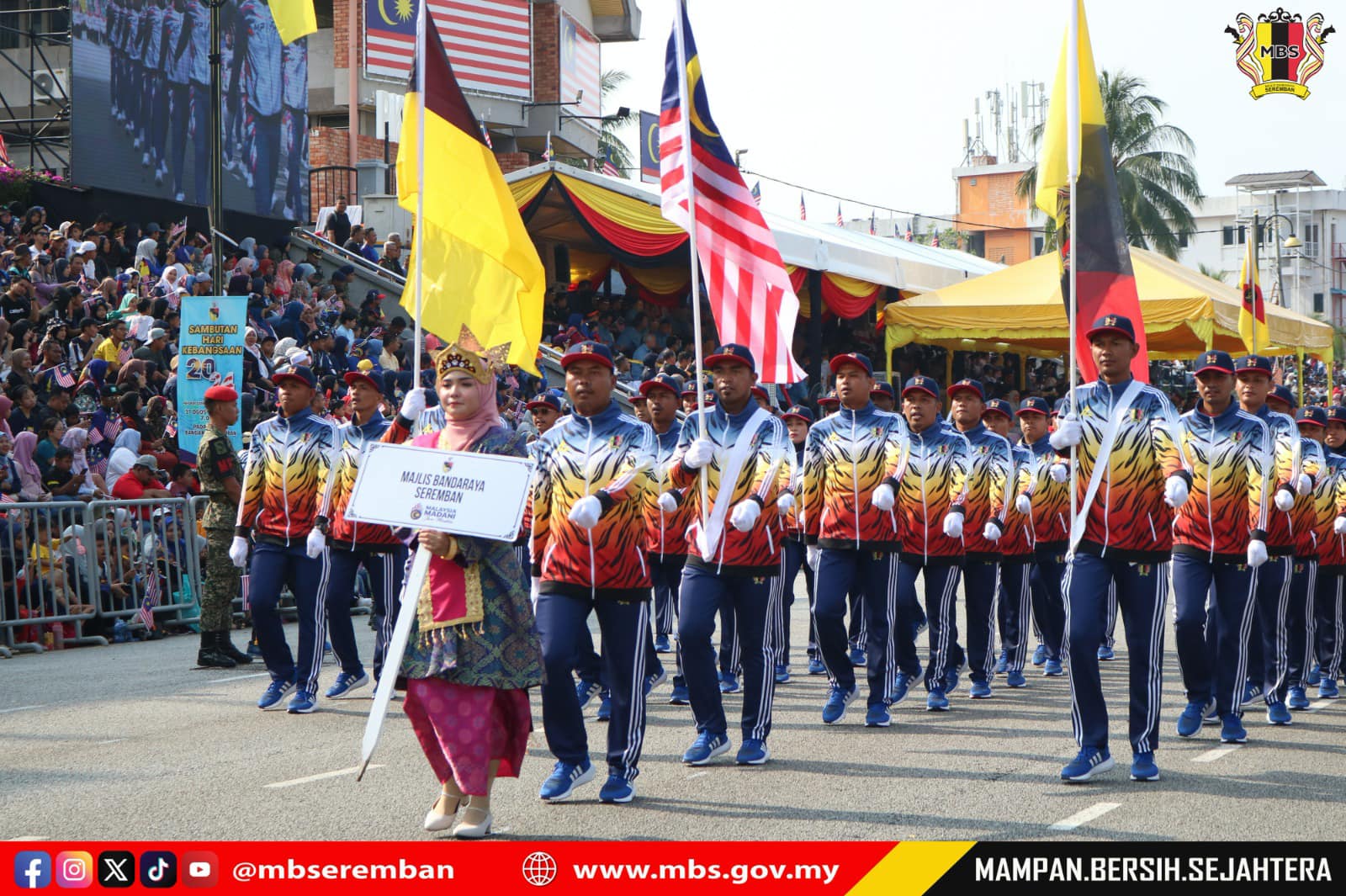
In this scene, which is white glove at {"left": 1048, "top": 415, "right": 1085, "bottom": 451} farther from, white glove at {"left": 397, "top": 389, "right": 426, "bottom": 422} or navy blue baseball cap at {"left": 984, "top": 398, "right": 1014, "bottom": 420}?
navy blue baseball cap at {"left": 984, "top": 398, "right": 1014, "bottom": 420}

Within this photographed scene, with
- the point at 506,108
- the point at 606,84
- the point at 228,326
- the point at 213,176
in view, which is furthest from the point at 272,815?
the point at 606,84

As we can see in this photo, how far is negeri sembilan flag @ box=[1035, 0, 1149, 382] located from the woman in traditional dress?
127 inches

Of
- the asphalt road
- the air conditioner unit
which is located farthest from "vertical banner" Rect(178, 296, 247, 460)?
the air conditioner unit

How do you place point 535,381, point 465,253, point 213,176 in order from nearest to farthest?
point 465,253 → point 213,176 → point 535,381

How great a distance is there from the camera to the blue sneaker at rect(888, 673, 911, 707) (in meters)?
10.2

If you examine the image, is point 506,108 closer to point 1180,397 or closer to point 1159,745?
point 1180,397

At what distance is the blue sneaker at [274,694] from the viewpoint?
10062 millimetres

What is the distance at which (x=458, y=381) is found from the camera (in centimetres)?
646

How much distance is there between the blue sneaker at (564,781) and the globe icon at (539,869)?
4.39ft

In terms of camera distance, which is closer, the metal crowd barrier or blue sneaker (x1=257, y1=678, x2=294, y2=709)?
blue sneaker (x1=257, y1=678, x2=294, y2=709)

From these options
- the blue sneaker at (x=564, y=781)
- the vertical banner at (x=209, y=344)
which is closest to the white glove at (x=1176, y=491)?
the blue sneaker at (x=564, y=781)

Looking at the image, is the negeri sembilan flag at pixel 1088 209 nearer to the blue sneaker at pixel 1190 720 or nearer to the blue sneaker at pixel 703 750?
the blue sneaker at pixel 1190 720

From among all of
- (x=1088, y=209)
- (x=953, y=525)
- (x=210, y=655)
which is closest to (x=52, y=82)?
(x=210, y=655)

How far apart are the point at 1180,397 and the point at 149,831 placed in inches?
1262
